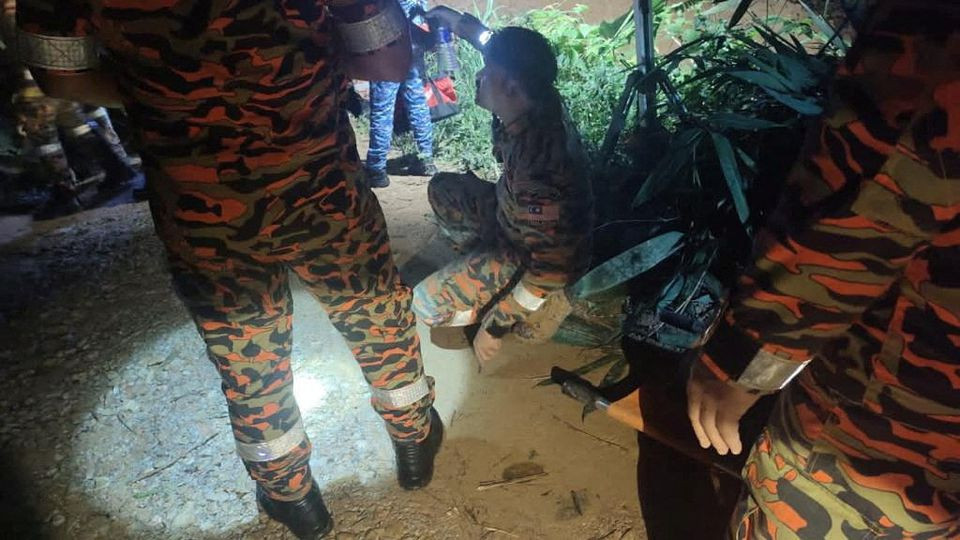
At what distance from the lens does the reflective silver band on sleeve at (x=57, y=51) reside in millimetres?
1243

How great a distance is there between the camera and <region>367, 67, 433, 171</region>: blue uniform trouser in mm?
4492

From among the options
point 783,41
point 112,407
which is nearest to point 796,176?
point 783,41

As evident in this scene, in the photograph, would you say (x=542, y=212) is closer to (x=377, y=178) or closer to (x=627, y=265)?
(x=627, y=265)

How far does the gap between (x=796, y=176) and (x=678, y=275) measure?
77.4 inches

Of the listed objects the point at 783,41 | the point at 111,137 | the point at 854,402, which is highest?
the point at 783,41

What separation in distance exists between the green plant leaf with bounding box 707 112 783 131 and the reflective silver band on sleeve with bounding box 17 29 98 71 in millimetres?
2455

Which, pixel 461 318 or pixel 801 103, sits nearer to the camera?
pixel 801 103

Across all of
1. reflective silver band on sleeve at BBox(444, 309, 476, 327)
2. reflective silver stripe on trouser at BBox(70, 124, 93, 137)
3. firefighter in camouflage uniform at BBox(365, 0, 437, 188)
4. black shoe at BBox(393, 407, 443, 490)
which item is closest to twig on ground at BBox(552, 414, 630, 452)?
black shoe at BBox(393, 407, 443, 490)

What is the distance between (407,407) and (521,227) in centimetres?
101

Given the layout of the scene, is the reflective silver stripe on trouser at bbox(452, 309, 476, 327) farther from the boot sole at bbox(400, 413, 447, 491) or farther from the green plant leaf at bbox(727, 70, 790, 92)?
the green plant leaf at bbox(727, 70, 790, 92)

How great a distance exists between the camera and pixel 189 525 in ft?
6.76

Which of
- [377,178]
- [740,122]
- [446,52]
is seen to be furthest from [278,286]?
[377,178]

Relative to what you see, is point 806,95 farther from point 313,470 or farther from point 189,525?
point 189,525

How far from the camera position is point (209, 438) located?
2.36m
